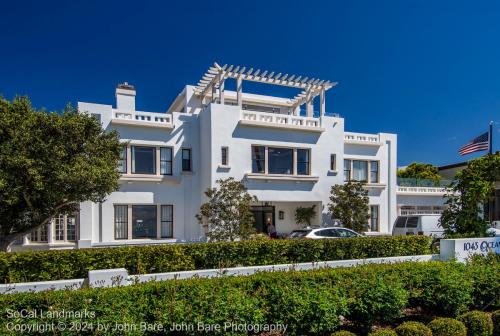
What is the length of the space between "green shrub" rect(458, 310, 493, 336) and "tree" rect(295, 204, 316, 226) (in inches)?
579

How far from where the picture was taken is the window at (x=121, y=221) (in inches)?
712

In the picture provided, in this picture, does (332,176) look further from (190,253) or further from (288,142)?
(190,253)

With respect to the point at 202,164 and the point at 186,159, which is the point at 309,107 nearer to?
the point at 202,164

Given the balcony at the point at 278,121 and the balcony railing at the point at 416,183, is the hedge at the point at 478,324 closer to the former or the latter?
the balcony at the point at 278,121

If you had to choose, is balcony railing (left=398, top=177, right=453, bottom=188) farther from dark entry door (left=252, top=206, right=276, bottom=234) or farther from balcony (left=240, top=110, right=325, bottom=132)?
dark entry door (left=252, top=206, right=276, bottom=234)

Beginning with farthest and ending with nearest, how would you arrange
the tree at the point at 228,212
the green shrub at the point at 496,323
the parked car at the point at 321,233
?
the tree at the point at 228,212 < the parked car at the point at 321,233 < the green shrub at the point at 496,323

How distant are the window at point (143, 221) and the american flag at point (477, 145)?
21644 mm

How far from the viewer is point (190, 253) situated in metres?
9.91

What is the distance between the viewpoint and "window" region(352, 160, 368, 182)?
78.6 feet

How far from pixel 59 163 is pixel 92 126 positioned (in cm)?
221

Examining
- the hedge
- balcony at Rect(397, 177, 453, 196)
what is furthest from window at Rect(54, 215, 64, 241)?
balcony at Rect(397, 177, 453, 196)

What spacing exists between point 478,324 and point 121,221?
16.2 m

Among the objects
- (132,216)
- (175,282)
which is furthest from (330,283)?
(132,216)

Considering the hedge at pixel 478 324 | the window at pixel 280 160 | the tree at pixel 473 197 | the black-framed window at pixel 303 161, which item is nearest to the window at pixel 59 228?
the window at pixel 280 160
